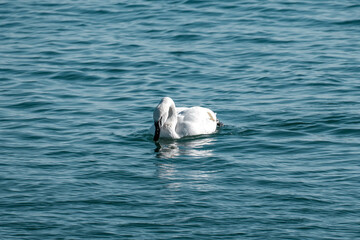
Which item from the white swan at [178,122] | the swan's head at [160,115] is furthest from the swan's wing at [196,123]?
the swan's head at [160,115]

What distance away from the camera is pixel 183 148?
16484 millimetres

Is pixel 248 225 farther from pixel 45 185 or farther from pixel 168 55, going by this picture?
pixel 168 55

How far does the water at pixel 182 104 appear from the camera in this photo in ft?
40.4

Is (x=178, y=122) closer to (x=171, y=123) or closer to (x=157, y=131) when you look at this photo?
(x=171, y=123)

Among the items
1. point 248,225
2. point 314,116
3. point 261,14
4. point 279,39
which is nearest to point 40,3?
point 261,14

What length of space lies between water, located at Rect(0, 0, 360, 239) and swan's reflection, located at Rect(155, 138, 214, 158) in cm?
5

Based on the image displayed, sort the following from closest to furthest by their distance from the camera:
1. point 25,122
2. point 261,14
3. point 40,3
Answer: point 25,122 < point 261,14 < point 40,3

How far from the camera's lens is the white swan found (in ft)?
55.2

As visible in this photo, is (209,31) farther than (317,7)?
No

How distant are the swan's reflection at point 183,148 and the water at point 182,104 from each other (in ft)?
0.15

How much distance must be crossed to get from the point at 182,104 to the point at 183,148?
359 centimetres

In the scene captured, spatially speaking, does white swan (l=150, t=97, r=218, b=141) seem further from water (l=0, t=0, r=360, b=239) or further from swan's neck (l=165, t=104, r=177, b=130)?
water (l=0, t=0, r=360, b=239)

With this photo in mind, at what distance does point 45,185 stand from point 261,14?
57.1 ft

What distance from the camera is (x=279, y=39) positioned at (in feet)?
84.6
